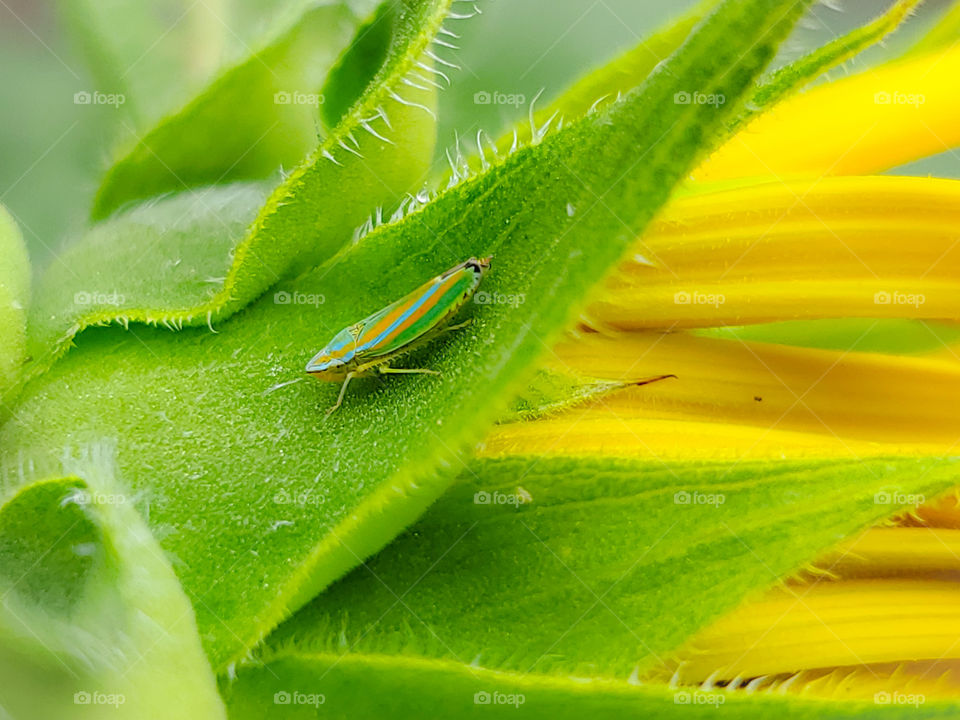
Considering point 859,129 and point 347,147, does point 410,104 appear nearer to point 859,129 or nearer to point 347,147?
point 347,147

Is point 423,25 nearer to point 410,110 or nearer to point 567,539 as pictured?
point 410,110

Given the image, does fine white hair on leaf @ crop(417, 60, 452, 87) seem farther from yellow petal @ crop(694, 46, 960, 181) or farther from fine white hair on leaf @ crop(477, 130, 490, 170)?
yellow petal @ crop(694, 46, 960, 181)

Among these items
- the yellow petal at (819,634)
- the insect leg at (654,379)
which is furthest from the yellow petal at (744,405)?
the yellow petal at (819,634)

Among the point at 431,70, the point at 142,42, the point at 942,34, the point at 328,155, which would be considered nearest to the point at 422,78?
the point at 431,70

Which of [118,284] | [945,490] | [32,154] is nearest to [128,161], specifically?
[118,284]

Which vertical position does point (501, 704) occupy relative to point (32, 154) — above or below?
below

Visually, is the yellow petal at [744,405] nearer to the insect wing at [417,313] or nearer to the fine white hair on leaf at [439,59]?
the insect wing at [417,313]

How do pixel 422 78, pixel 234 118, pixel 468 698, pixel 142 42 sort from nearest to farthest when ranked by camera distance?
1. pixel 468 698
2. pixel 422 78
3. pixel 234 118
4. pixel 142 42
